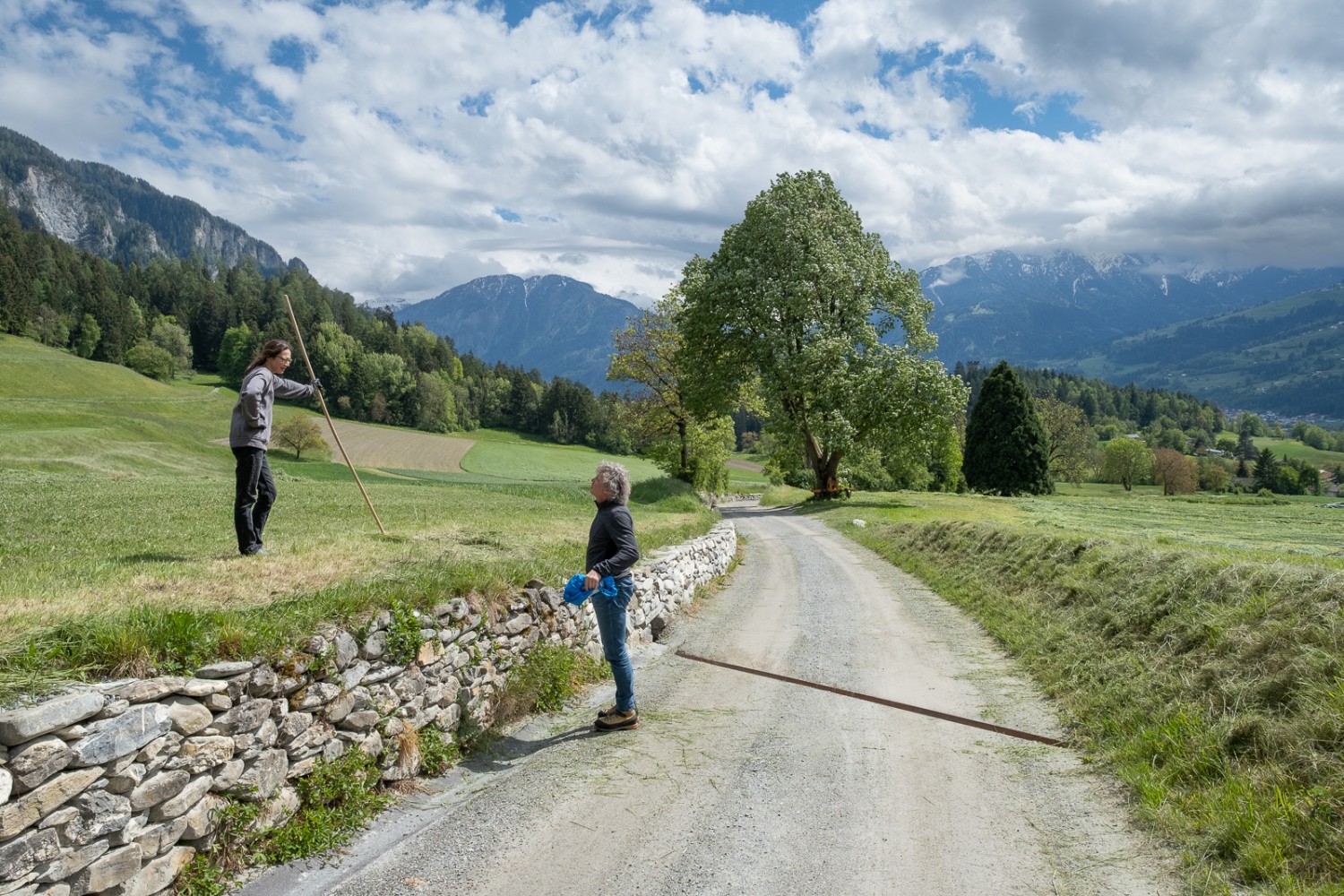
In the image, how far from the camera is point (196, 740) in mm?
4773

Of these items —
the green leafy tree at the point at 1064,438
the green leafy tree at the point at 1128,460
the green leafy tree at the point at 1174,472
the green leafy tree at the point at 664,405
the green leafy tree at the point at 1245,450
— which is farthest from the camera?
the green leafy tree at the point at 1245,450

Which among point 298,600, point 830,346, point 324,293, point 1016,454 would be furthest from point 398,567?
point 324,293

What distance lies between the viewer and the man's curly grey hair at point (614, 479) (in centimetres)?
767

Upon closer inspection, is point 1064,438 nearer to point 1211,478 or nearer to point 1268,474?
point 1211,478

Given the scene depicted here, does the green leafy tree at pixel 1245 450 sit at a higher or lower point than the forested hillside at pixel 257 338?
lower

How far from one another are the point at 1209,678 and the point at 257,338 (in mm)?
123766

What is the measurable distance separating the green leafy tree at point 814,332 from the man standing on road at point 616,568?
27.3m

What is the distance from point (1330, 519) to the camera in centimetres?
1812

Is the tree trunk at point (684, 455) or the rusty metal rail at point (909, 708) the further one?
the tree trunk at point (684, 455)

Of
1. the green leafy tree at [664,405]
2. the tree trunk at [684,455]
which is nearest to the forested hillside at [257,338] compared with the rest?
the green leafy tree at [664,405]

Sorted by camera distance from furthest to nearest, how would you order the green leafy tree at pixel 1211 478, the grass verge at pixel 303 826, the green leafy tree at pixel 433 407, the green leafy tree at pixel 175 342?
the green leafy tree at pixel 433 407 < the green leafy tree at pixel 175 342 < the green leafy tree at pixel 1211 478 < the grass verge at pixel 303 826

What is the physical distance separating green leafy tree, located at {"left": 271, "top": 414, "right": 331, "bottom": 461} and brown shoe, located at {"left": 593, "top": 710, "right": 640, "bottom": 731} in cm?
5860

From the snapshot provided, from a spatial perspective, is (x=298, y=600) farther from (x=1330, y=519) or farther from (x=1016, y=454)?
(x=1016, y=454)

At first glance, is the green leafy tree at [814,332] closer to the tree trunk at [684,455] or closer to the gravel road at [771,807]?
the tree trunk at [684,455]
